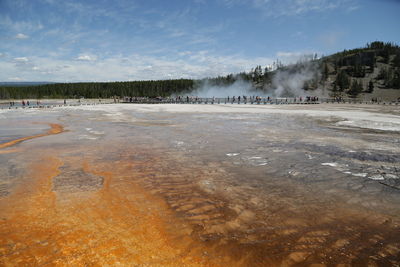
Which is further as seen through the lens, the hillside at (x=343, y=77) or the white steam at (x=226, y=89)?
the white steam at (x=226, y=89)

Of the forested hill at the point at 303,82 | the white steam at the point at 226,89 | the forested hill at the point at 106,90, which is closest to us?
the forested hill at the point at 303,82

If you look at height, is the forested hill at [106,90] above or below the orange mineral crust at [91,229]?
above

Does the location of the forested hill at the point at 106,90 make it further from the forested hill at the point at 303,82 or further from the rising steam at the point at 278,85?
the rising steam at the point at 278,85

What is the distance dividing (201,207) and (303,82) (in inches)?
3860

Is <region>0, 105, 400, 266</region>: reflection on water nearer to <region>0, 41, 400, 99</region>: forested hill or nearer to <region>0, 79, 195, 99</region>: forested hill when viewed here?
<region>0, 41, 400, 99</region>: forested hill

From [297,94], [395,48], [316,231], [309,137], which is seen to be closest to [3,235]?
[316,231]

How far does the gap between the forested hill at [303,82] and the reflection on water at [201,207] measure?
81.1 meters

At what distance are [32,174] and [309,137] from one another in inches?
411

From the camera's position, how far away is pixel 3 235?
3.66 m

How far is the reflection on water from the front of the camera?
131 inches

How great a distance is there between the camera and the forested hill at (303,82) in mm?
80369

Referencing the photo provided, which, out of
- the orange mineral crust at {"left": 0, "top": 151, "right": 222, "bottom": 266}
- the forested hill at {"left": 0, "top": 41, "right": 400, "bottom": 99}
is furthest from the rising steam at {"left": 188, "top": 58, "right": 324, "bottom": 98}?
the orange mineral crust at {"left": 0, "top": 151, "right": 222, "bottom": 266}

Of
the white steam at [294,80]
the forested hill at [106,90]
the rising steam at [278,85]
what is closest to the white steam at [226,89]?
the rising steam at [278,85]

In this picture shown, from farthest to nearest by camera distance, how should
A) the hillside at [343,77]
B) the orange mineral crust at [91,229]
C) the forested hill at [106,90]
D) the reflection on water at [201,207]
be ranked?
the forested hill at [106,90] < the hillside at [343,77] < the reflection on water at [201,207] < the orange mineral crust at [91,229]
